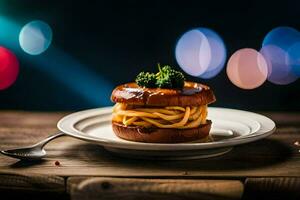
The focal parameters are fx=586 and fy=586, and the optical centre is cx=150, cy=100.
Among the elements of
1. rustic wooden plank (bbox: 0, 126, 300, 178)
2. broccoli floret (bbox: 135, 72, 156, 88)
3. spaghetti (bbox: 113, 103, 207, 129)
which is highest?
broccoli floret (bbox: 135, 72, 156, 88)

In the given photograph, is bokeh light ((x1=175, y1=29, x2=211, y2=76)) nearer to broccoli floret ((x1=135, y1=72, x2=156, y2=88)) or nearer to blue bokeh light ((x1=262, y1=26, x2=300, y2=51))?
blue bokeh light ((x1=262, y1=26, x2=300, y2=51))

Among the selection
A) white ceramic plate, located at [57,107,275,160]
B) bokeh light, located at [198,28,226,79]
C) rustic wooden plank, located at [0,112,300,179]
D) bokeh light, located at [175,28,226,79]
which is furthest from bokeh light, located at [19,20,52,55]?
rustic wooden plank, located at [0,112,300,179]

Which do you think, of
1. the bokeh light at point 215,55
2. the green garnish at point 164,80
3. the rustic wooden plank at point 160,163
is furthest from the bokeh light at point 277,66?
the green garnish at point 164,80

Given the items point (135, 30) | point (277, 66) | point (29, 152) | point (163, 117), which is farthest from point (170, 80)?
point (277, 66)

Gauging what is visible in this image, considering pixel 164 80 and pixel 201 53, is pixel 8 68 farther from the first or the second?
pixel 164 80

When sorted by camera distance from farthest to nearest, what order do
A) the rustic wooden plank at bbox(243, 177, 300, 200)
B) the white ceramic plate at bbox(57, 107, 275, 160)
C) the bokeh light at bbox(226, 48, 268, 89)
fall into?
the bokeh light at bbox(226, 48, 268, 89) → the white ceramic plate at bbox(57, 107, 275, 160) → the rustic wooden plank at bbox(243, 177, 300, 200)

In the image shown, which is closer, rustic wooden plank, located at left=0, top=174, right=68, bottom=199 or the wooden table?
the wooden table

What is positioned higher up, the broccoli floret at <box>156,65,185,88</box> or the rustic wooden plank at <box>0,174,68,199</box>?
the broccoli floret at <box>156,65,185,88</box>
